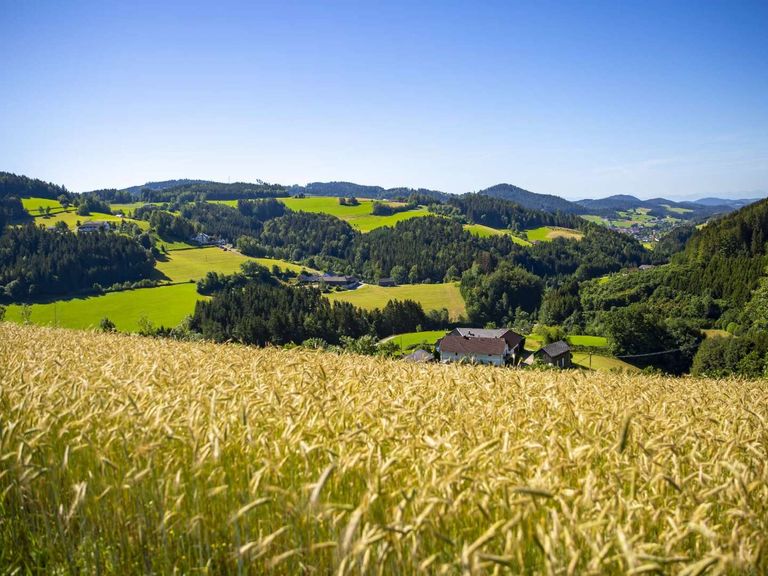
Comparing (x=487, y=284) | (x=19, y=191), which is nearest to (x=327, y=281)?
(x=487, y=284)

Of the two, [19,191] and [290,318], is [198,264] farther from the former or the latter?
[19,191]

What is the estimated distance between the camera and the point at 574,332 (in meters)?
104

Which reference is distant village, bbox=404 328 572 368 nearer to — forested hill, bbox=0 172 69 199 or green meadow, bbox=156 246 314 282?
green meadow, bbox=156 246 314 282

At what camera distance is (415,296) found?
12494 cm

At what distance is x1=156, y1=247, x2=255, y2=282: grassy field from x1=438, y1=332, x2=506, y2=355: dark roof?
69870mm

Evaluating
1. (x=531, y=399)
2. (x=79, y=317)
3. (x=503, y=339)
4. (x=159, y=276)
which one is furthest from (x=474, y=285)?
(x=531, y=399)

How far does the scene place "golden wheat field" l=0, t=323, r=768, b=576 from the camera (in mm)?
2631

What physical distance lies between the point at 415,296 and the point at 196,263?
193 feet

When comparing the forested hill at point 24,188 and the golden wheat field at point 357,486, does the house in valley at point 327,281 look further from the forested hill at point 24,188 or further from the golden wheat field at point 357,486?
the golden wheat field at point 357,486

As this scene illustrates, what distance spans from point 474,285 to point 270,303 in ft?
210

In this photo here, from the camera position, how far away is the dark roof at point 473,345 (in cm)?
6719

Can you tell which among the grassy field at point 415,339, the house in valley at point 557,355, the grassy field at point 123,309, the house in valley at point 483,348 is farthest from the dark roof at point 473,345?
the grassy field at point 123,309

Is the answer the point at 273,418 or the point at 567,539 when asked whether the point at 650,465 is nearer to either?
the point at 567,539

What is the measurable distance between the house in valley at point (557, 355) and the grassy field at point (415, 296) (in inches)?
1569
